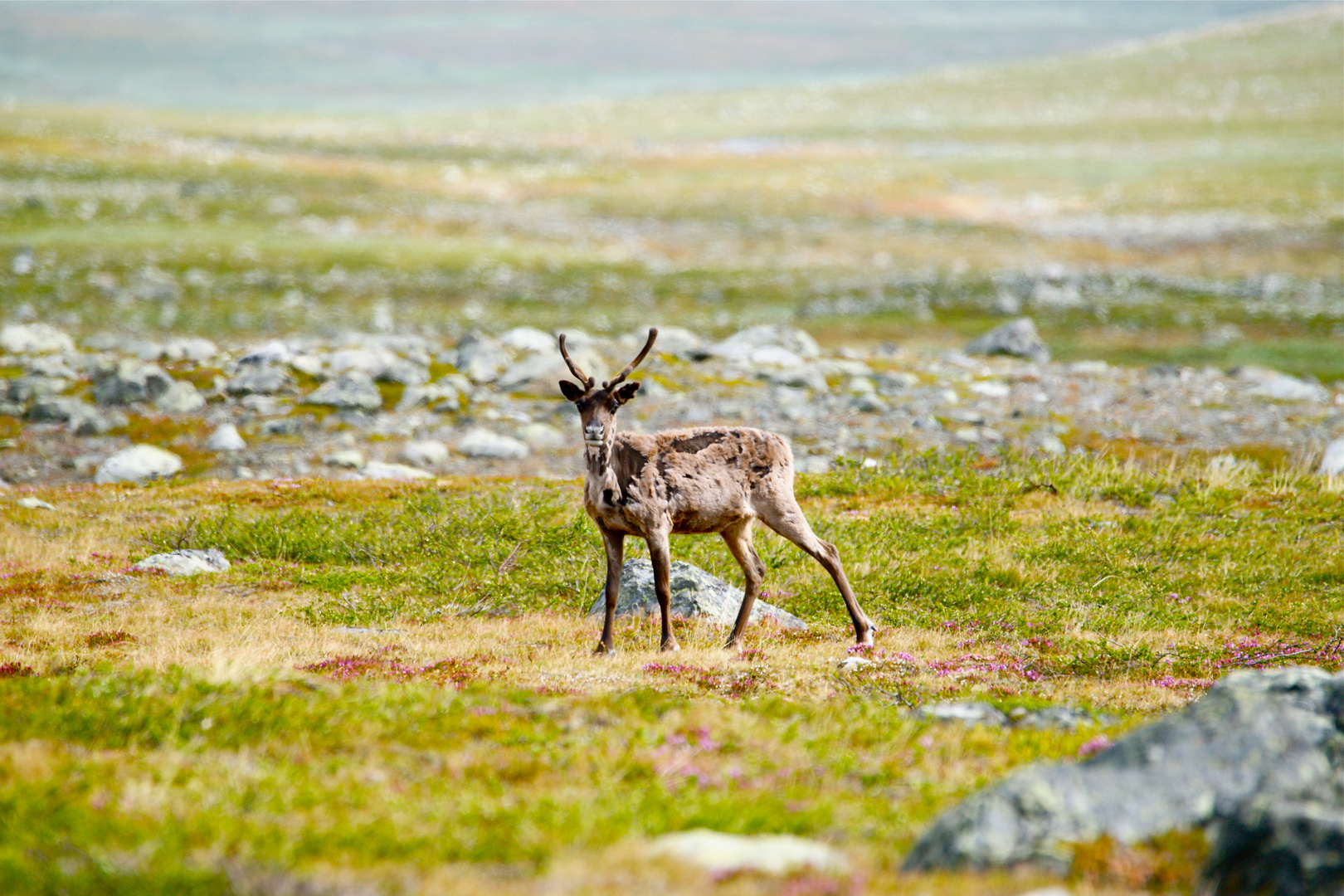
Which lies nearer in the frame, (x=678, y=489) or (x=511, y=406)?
(x=678, y=489)

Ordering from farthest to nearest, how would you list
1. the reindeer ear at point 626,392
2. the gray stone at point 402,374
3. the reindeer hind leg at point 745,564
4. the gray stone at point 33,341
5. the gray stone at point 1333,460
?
the gray stone at point 33,341, the gray stone at point 402,374, the gray stone at point 1333,460, the reindeer hind leg at point 745,564, the reindeer ear at point 626,392

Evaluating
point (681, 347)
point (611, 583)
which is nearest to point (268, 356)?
point (681, 347)

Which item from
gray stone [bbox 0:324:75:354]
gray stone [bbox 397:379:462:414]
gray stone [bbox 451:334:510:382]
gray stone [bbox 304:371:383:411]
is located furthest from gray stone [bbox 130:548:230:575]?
gray stone [bbox 0:324:75:354]

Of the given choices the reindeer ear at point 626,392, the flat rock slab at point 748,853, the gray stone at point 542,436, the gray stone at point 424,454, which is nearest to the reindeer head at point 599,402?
the reindeer ear at point 626,392

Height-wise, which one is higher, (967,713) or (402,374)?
(967,713)

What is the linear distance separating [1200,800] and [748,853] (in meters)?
2.58

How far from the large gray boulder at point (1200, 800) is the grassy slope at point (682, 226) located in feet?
110

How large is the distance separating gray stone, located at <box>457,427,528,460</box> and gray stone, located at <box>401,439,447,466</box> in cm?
52

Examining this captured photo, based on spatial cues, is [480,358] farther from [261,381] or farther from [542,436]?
[261,381]

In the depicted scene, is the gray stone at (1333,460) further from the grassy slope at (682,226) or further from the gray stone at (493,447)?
the gray stone at (493,447)

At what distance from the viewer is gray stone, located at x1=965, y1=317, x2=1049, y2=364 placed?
36.2 meters

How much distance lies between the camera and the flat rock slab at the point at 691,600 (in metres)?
14.4

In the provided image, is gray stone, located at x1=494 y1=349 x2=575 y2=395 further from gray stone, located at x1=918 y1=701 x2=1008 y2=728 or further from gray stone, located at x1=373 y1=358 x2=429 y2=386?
gray stone, located at x1=918 y1=701 x2=1008 y2=728

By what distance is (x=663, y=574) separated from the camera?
40.5ft
